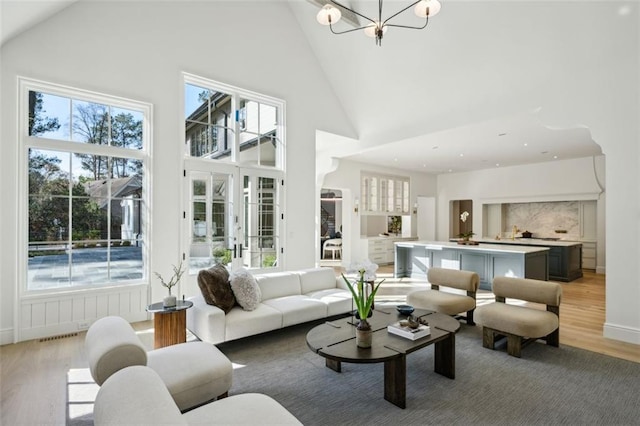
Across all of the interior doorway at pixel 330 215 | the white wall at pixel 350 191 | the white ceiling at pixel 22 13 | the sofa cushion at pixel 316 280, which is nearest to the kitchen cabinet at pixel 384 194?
the white wall at pixel 350 191

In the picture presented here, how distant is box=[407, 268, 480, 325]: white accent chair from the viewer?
3.87m

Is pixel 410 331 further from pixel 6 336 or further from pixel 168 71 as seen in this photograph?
pixel 168 71

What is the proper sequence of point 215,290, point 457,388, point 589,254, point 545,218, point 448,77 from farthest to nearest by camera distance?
1. point 545,218
2. point 589,254
3. point 448,77
4. point 215,290
5. point 457,388

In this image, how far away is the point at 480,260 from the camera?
6.22 m

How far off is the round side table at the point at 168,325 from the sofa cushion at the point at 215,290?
0.30 meters

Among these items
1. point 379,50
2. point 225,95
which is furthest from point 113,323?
point 379,50

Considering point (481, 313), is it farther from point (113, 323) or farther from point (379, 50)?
point (379, 50)

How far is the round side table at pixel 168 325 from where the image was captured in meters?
3.00

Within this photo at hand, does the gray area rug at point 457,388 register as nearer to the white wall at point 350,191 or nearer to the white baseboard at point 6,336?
the white baseboard at point 6,336

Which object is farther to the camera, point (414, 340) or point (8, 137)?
point (8, 137)

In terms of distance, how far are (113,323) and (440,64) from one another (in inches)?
204

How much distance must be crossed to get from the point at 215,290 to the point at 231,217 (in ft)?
6.35

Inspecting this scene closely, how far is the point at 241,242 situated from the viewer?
207 inches

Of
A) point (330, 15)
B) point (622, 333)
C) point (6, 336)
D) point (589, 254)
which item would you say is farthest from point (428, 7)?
point (589, 254)
